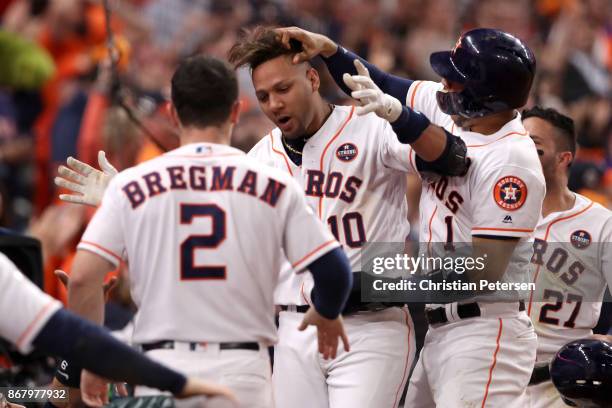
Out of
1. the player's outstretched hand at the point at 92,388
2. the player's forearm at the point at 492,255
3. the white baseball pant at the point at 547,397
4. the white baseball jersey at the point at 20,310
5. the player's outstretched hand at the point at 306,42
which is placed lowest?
the white baseball pant at the point at 547,397

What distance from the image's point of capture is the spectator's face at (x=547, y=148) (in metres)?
5.32

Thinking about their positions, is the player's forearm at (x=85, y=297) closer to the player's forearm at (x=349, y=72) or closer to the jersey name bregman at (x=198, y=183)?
the jersey name bregman at (x=198, y=183)

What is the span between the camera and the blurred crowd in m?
8.36

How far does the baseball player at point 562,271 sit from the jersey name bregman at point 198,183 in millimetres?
2066

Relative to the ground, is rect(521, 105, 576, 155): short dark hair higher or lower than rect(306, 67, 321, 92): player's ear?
lower

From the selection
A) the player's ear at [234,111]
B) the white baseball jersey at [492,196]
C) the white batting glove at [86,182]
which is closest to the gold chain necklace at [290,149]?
the white baseball jersey at [492,196]

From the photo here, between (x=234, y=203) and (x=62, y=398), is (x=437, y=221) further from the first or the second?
(x=62, y=398)

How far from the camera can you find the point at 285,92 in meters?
4.61

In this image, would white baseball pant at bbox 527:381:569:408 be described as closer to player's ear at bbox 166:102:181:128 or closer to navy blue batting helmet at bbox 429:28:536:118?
navy blue batting helmet at bbox 429:28:536:118

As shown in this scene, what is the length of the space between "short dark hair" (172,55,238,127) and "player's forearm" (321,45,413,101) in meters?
1.00

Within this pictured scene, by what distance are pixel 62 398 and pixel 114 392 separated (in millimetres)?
445

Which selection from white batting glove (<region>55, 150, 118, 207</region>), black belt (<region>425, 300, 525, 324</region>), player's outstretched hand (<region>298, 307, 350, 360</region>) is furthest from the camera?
black belt (<region>425, 300, 525, 324</region>)

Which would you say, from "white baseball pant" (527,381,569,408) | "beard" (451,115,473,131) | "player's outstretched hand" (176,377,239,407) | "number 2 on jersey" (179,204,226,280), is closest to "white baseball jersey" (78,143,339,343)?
"number 2 on jersey" (179,204,226,280)

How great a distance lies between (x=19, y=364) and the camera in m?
5.73
